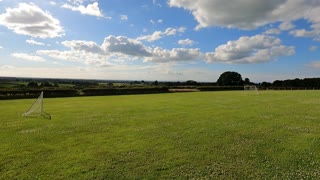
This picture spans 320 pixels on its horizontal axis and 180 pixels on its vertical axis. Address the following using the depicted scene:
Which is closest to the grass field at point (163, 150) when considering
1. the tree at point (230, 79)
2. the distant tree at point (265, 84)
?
the distant tree at point (265, 84)

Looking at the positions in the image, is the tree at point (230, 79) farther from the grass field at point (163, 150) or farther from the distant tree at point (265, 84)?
the grass field at point (163, 150)

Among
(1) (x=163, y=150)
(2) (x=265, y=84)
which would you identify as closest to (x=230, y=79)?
(2) (x=265, y=84)

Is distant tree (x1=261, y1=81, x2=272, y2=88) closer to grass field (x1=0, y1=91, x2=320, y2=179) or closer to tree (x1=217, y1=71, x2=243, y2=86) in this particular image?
tree (x1=217, y1=71, x2=243, y2=86)

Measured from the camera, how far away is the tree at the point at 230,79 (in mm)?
A: 123700

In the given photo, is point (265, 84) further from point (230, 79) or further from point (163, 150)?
point (163, 150)

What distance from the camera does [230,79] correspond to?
12600 cm

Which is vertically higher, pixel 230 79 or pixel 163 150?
pixel 230 79

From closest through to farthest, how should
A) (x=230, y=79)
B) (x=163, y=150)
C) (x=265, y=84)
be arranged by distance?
(x=163, y=150), (x=265, y=84), (x=230, y=79)

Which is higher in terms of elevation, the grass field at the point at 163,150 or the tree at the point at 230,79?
the tree at the point at 230,79

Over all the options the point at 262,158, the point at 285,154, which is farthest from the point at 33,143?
the point at 285,154

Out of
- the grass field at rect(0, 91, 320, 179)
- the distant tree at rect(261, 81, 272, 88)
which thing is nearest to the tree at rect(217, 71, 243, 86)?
the distant tree at rect(261, 81, 272, 88)

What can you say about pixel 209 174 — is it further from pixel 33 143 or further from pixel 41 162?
pixel 33 143

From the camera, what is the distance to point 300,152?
36.9ft

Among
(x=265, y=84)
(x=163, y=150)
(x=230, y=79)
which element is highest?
(x=230, y=79)
